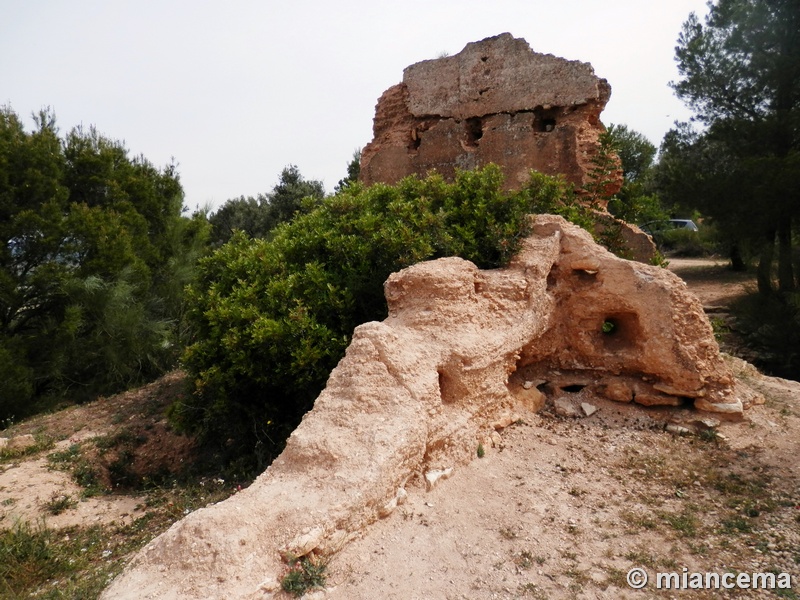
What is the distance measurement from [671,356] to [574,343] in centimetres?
82

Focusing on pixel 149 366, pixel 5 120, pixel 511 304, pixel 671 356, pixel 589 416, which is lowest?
pixel 149 366

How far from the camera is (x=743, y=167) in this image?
12.9 m

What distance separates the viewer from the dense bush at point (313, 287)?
5.23 m

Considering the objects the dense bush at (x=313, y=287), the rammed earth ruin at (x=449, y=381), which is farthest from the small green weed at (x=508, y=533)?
the dense bush at (x=313, y=287)

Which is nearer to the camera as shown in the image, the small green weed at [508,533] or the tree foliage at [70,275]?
the small green weed at [508,533]

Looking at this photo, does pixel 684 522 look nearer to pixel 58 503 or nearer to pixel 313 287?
pixel 313 287

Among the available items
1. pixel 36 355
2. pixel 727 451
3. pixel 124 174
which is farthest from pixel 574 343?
pixel 124 174

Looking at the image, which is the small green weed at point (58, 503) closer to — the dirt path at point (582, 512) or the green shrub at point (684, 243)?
the dirt path at point (582, 512)

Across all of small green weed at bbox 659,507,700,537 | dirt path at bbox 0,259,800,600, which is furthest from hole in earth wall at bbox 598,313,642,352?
small green weed at bbox 659,507,700,537

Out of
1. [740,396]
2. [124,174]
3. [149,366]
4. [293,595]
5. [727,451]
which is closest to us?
[293,595]

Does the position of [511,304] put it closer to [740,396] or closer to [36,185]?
Answer: [740,396]

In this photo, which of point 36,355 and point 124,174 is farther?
point 124,174

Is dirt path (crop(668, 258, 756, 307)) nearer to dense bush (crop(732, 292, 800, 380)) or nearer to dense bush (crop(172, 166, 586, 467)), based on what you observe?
dense bush (crop(732, 292, 800, 380))

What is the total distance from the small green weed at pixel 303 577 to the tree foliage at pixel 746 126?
12.4 metres
